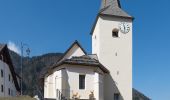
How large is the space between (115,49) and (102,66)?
11.6ft

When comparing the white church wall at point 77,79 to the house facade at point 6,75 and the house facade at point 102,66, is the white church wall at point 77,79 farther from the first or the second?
the house facade at point 6,75

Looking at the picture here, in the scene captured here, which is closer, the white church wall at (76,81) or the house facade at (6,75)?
the white church wall at (76,81)

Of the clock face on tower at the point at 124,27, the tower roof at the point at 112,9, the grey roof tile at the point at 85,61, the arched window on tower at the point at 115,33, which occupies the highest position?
the tower roof at the point at 112,9

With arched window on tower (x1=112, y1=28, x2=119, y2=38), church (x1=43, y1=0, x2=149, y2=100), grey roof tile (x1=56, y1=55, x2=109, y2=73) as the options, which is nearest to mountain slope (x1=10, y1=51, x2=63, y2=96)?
church (x1=43, y1=0, x2=149, y2=100)

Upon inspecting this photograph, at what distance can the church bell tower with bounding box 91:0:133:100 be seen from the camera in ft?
141

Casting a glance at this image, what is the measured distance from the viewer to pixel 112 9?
4622cm

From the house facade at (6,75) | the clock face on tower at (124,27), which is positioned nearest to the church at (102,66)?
the clock face on tower at (124,27)

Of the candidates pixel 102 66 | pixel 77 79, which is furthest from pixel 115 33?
pixel 77 79

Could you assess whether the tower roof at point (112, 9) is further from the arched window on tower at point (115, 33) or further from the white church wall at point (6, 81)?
the white church wall at point (6, 81)

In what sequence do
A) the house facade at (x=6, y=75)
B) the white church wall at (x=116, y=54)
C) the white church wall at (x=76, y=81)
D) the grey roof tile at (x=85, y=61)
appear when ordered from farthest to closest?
the house facade at (x=6, y=75) < the white church wall at (x=116, y=54) < the grey roof tile at (x=85, y=61) < the white church wall at (x=76, y=81)

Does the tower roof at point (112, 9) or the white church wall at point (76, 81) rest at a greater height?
the tower roof at point (112, 9)

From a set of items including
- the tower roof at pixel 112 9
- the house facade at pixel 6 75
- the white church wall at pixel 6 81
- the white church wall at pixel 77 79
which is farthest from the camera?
the white church wall at pixel 6 81

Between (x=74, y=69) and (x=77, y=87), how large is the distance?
2069 millimetres

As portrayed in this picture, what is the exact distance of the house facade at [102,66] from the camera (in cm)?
3925
